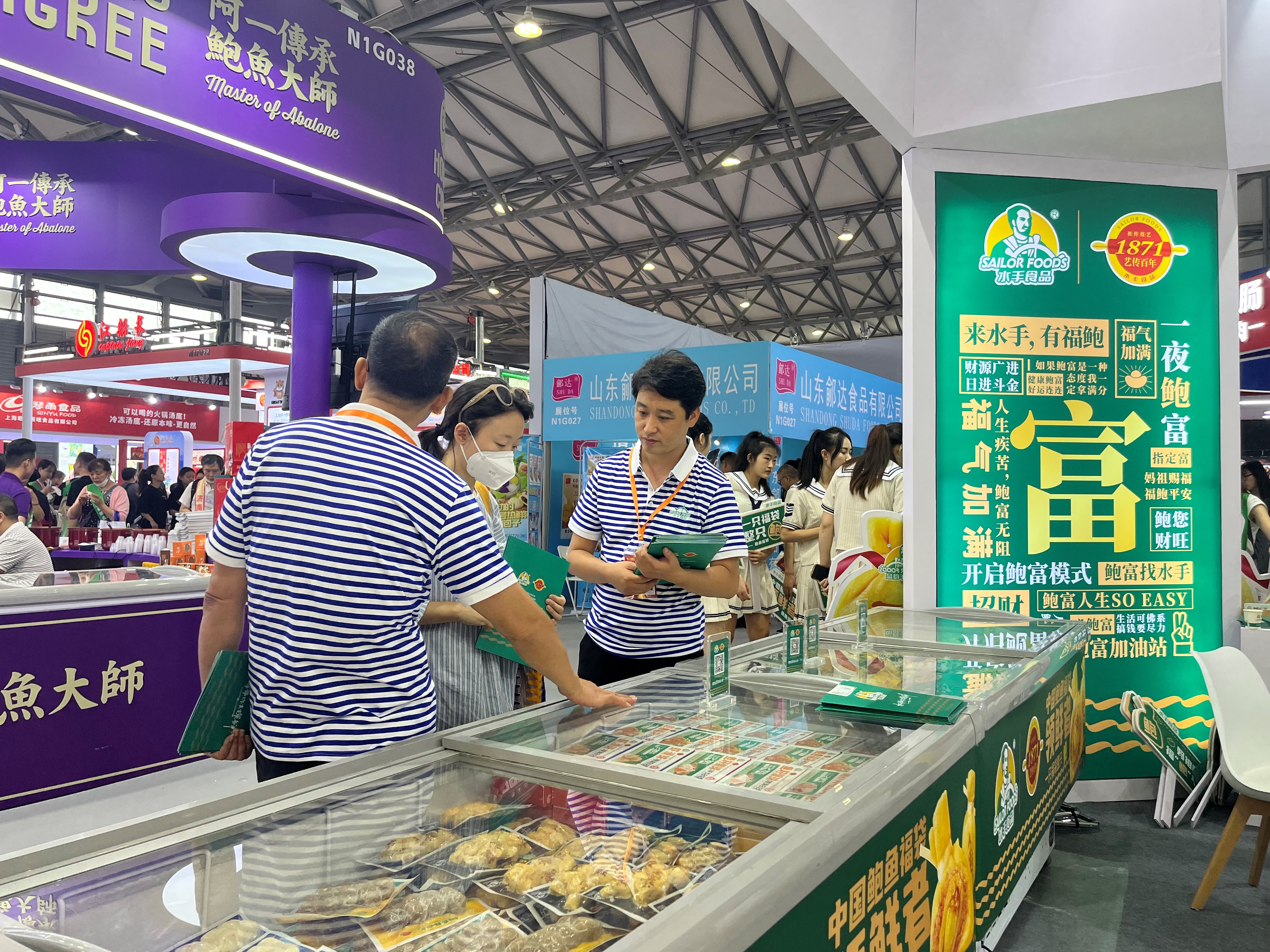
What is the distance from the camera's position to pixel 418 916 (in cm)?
101

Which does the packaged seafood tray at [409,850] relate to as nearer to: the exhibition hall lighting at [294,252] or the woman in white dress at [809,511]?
the exhibition hall lighting at [294,252]

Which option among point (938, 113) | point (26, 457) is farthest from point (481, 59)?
point (938, 113)

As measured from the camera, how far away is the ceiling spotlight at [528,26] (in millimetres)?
8172

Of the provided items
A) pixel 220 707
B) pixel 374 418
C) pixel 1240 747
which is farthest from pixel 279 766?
pixel 1240 747

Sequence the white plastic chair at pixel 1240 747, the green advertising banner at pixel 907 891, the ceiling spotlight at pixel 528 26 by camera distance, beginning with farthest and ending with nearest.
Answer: the ceiling spotlight at pixel 528 26
the white plastic chair at pixel 1240 747
the green advertising banner at pixel 907 891

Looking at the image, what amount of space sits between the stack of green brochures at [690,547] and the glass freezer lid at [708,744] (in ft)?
1.03

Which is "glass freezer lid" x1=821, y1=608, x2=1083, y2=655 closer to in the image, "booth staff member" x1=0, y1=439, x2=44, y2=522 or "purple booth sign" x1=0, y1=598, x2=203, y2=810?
"purple booth sign" x1=0, y1=598, x2=203, y2=810

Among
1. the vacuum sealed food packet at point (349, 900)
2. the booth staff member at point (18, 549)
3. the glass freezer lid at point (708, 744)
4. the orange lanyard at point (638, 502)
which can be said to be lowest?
the vacuum sealed food packet at point (349, 900)

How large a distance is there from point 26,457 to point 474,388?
201 inches

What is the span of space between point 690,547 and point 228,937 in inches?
48.7

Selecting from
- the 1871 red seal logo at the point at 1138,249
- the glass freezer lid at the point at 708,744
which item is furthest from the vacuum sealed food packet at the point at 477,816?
the 1871 red seal logo at the point at 1138,249

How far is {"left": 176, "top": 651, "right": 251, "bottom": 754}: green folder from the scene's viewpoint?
1.53 meters

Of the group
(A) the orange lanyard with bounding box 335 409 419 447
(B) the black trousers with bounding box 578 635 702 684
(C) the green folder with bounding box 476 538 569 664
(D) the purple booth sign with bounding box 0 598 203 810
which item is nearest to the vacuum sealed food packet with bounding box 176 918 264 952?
(A) the orange lanyard with bounding box 335 409 419 447

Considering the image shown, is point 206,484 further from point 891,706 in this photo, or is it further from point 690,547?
point 891,706
